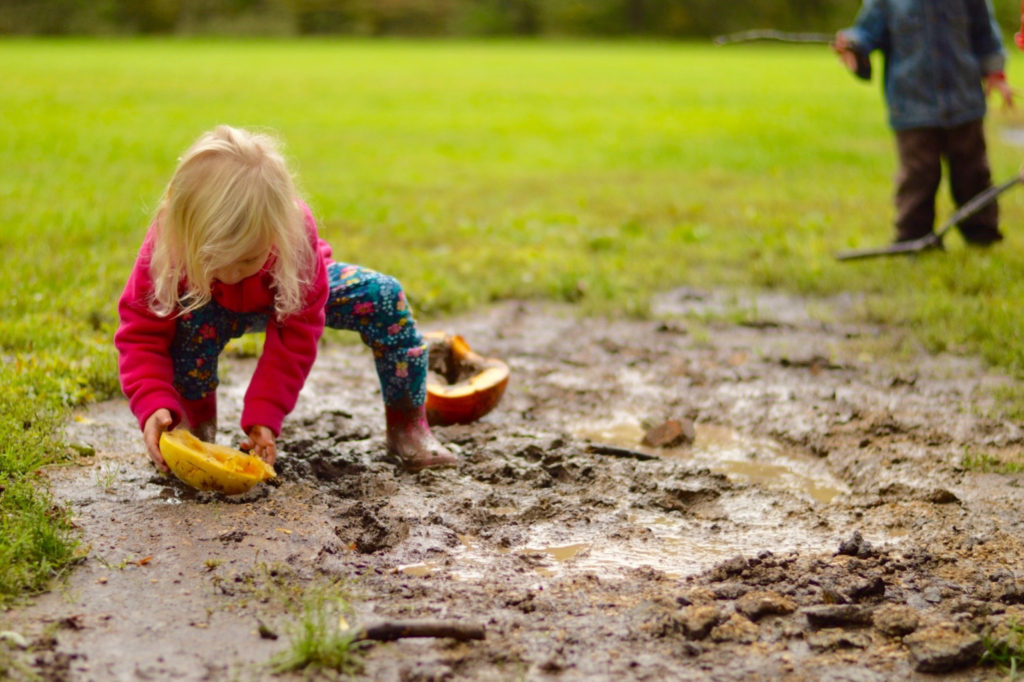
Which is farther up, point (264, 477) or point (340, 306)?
point (340, 306)

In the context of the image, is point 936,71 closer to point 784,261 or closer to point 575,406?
point 784,261

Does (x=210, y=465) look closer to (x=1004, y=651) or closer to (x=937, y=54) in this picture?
(x=1004, y=651)

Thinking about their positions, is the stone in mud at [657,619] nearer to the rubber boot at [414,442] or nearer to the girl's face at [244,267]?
the rubber boot at [414,442]

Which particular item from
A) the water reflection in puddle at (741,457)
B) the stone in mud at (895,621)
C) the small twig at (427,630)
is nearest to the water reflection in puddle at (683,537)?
the water reflection in puddle at (741,457)

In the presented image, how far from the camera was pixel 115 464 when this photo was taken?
3.68 m

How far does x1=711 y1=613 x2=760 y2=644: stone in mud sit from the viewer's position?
2604mm

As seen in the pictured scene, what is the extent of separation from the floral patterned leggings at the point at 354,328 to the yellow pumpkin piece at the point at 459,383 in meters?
0.28

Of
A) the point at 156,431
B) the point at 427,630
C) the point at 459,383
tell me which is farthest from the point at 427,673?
the point at 459,383

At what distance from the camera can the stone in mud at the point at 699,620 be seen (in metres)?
2.60

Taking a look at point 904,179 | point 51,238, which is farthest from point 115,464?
point 904,179

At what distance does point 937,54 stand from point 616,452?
4186 mm

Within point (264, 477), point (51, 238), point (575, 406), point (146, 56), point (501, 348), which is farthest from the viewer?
point (146, 56)

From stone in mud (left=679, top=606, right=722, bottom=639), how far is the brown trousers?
16.4ft

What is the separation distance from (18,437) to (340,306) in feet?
3.66
